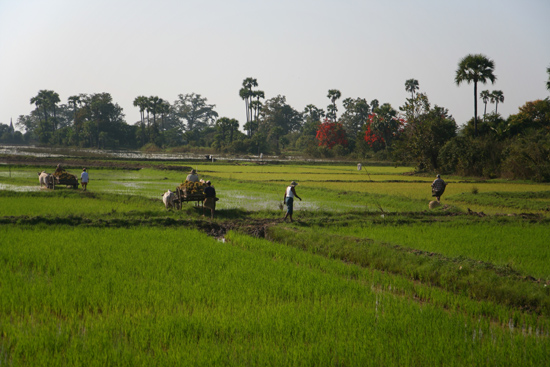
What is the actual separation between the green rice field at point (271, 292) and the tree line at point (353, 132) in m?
21.7

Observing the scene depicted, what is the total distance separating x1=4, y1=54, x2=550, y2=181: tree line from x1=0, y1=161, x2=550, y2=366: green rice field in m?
21.7

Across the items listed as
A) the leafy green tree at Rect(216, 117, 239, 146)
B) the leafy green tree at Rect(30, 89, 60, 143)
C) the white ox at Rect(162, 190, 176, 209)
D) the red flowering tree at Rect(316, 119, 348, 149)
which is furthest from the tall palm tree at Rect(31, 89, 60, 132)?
the white ox at Rect(162, 190, 176, 209)

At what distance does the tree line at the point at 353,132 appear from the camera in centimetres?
3300

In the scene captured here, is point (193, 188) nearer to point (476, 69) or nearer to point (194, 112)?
point (476, 69)

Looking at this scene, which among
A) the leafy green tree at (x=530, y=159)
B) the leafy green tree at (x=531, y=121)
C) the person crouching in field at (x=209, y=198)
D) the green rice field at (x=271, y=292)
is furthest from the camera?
the leafy green tree at (x=531, y=121)

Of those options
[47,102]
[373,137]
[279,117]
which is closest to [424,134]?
[373,137]

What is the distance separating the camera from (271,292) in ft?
21.7

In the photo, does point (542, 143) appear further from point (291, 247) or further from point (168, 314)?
point (168, 314)

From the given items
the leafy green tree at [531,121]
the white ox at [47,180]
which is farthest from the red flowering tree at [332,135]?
the white ox at [47,180]

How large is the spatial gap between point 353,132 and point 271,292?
79.4 meters

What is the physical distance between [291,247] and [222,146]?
62096mm

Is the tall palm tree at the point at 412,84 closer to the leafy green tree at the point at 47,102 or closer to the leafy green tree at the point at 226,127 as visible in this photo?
the leafy green tree at the point at 226,127

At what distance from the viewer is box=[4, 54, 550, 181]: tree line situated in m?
33.0

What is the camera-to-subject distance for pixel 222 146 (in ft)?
234
